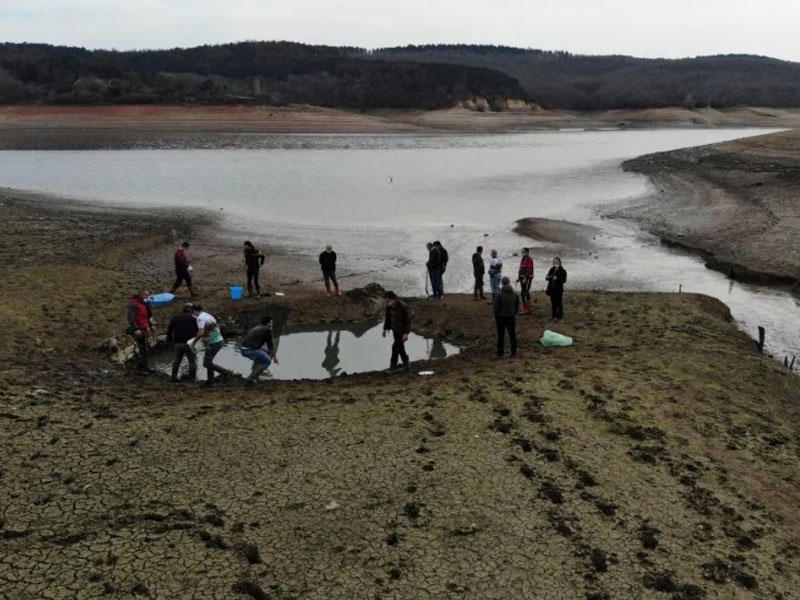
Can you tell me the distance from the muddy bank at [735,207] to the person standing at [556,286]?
10012mm

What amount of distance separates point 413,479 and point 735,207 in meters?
30.6

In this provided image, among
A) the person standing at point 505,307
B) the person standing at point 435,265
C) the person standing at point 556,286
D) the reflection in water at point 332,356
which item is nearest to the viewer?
the person standing at point 505,307

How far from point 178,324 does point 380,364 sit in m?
3.92

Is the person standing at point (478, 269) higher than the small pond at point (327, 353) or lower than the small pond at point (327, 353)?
higher

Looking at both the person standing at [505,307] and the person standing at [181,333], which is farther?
the person standing at [505,307]

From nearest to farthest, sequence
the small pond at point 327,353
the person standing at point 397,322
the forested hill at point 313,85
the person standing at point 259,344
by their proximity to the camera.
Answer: the person standing at point 259,344 < the person standing at point 397,322 < the small pond at point 327,353 < the forested hill at point 313,85

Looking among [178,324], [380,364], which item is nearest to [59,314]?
[178,324]

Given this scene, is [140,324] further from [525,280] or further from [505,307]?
[525,280]

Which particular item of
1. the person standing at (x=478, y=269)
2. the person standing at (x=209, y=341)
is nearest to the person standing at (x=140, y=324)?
the person standing at (x=209, y=341)

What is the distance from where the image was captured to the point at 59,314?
1558 cm

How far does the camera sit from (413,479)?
8609 millimetres

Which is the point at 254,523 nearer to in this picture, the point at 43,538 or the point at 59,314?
the point at 43,538

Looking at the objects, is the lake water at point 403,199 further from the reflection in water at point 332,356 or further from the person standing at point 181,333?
the person standing at point 181,333

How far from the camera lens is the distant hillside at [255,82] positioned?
112m
